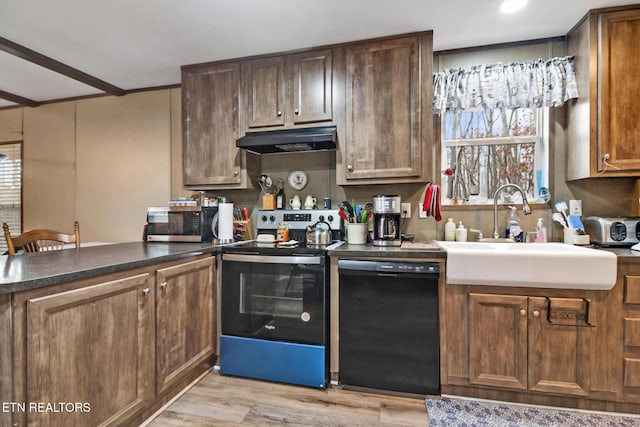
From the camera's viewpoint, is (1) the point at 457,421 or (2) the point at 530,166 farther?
(2) the point at 530,166

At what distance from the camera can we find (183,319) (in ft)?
6.48

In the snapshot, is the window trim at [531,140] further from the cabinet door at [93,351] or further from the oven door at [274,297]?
the cabinet door at [93,351]

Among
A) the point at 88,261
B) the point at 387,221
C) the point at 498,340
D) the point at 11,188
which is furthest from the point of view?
the point at 11,188

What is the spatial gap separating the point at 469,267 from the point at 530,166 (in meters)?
1.20

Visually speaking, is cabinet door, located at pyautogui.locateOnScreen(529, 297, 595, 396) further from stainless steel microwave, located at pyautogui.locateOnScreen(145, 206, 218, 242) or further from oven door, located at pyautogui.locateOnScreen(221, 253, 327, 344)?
stainless steel microwave, located at pyautogui.locateOnScreen(145, 206, 218, 242)

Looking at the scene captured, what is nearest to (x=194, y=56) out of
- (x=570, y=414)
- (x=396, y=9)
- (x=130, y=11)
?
(x=130, y=11)

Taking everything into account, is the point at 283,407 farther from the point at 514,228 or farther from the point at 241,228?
the point at 514,228

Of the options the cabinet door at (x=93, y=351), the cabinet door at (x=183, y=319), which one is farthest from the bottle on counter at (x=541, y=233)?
the cabinet door at (x=93, y=351)

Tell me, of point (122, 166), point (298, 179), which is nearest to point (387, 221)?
point (298, 179)

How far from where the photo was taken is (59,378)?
1.24 m

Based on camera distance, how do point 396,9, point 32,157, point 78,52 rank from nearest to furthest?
1. point 396,9
2. point 78,52
3. point 32,157

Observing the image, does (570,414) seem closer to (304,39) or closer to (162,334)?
(162,334)

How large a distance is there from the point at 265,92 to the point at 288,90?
190 millimetres

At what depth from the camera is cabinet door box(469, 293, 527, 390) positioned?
1846mm
